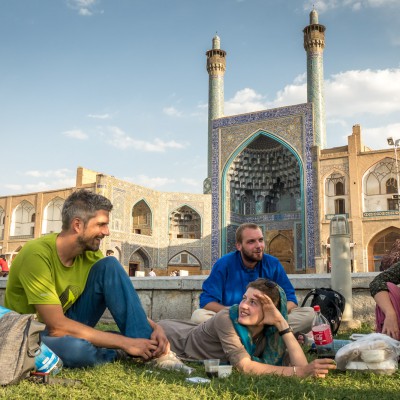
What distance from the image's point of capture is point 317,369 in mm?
2047

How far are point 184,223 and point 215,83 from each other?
249 inches

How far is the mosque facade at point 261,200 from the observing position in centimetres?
1636

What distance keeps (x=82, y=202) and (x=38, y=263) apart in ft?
1.04

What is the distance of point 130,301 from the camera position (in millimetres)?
2236

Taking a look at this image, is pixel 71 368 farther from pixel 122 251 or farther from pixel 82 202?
pixel 122 251

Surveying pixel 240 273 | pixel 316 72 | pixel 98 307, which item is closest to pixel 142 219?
pixel 316 72

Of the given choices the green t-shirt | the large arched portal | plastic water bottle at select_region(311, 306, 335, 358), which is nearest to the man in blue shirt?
plastic water bottle at select_region(311, 306, 335, 358)

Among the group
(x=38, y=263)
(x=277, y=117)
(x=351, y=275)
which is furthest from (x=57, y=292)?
(x=277, y=117)

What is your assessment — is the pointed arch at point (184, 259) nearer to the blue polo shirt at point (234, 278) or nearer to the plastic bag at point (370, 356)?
the blue polo shirt at point (234, 278)

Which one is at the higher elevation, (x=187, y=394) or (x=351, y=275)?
(x=351, y=275)

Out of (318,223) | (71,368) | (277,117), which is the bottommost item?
(71,368)

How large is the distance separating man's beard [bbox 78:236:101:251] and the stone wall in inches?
117

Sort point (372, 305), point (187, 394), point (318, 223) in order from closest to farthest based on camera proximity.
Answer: point (187, 394)
point (372, 305)
point (318, 223)

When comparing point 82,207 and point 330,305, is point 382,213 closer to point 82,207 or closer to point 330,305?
point 330,305
